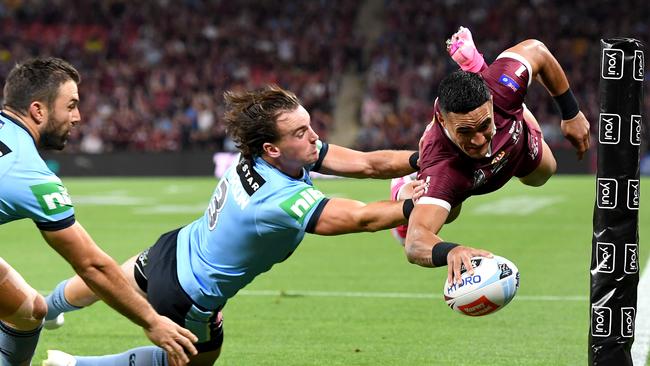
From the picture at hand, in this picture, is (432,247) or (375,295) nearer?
(432,247)

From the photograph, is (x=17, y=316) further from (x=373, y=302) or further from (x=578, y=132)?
(x=373, y=302)

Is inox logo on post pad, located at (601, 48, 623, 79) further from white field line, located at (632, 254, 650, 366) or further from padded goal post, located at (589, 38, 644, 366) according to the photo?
white field line, located at (632, 254, 650, 366)

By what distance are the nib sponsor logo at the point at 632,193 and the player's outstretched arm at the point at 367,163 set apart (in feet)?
4.75

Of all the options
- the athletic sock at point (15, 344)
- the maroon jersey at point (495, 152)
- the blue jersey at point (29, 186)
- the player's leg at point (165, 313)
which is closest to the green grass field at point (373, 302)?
the athletic sock at point (15, 344)

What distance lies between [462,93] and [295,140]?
0.99 metres

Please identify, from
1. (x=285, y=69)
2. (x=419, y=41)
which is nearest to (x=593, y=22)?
(x=419, y=41)

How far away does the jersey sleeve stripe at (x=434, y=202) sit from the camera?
18.9ft

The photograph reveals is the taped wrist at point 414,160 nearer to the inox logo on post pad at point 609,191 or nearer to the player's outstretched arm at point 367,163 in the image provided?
the player's outstretched arm at point 367,163

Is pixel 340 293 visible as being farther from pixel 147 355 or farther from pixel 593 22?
pixel 593 22

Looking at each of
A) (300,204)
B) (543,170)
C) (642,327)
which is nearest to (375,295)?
(642,327)

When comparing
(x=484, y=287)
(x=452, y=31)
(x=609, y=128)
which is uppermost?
(x=452, y=31)

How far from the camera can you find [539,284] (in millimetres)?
10484

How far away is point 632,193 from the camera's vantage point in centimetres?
569

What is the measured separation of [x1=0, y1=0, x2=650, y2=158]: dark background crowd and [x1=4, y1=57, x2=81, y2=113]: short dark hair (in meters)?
22.4
